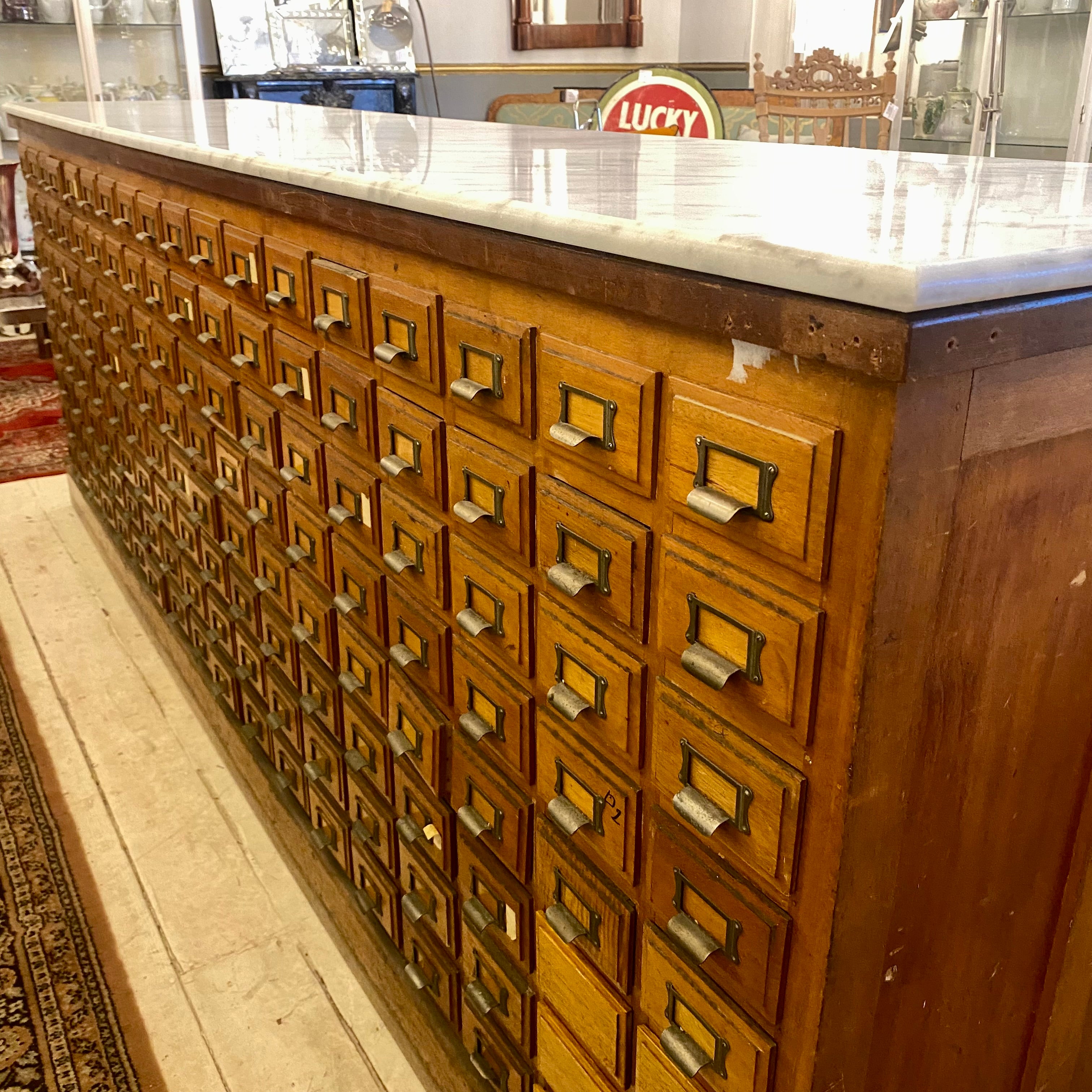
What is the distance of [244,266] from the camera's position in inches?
62.4

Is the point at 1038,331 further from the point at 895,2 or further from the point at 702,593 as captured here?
the point at 895,2

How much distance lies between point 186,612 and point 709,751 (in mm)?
1833

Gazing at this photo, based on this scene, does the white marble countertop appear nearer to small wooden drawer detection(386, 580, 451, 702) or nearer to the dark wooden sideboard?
the dark wooden sideboard

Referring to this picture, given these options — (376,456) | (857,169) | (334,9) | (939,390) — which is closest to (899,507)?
(939,390)

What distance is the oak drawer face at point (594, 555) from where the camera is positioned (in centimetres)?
86

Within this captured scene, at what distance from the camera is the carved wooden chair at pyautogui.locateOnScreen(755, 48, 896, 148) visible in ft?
10.3

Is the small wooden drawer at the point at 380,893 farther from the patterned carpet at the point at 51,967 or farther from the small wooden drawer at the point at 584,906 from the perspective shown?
the small wooden drawer at the point at 584,906

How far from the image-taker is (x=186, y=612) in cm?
242

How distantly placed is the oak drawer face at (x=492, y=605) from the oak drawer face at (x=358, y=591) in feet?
0.77

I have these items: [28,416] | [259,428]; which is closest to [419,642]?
[259,428]

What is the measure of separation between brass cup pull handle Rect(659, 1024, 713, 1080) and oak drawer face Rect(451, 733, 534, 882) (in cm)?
26

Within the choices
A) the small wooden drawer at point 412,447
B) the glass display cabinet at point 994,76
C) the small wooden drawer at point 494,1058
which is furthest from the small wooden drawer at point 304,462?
the glass display cabinet at point 994,76

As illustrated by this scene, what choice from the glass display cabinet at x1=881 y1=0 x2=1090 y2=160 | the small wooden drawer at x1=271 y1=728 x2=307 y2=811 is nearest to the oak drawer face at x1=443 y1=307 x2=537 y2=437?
the small wooden drawer at x1=271 y1=728 x2=307 y2=811

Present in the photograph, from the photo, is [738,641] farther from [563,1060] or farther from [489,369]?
[563,1060]
